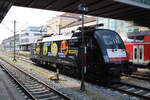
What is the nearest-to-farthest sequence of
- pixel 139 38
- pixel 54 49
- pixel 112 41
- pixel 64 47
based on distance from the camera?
1. pixel 112 41
2. pixel 64 47
3. pixel 54 49
4. pixel 139 38

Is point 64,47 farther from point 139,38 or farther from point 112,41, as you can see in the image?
point 139,38

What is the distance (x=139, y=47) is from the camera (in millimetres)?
22422

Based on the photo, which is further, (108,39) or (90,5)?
(90,5)

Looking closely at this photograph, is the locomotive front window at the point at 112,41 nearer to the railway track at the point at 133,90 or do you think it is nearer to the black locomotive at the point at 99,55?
the black locomotive at the point at 99,55

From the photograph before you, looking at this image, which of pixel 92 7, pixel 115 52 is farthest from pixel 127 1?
pixel 115 52

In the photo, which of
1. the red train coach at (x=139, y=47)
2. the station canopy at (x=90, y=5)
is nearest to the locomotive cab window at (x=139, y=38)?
the red train coach at (x=139, y=47)

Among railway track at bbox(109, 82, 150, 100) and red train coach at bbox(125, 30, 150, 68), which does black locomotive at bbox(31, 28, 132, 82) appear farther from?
red train coach at bbox(125, 30, 150, 68)

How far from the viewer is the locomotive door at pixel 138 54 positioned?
2202 cm

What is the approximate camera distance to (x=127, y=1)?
18.3 metres

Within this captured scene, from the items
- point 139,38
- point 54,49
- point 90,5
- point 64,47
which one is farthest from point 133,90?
point 139,38

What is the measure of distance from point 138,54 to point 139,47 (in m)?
0.69

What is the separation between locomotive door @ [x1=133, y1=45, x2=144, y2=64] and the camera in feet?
72.2

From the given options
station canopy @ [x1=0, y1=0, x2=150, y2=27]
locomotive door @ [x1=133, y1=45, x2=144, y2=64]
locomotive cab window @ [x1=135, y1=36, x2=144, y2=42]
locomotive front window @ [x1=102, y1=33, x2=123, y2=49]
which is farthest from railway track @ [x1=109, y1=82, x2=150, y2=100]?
locomotive cab window @ [x1=135, y1=36, x2=144, y2=42]

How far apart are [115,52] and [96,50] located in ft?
3.76
